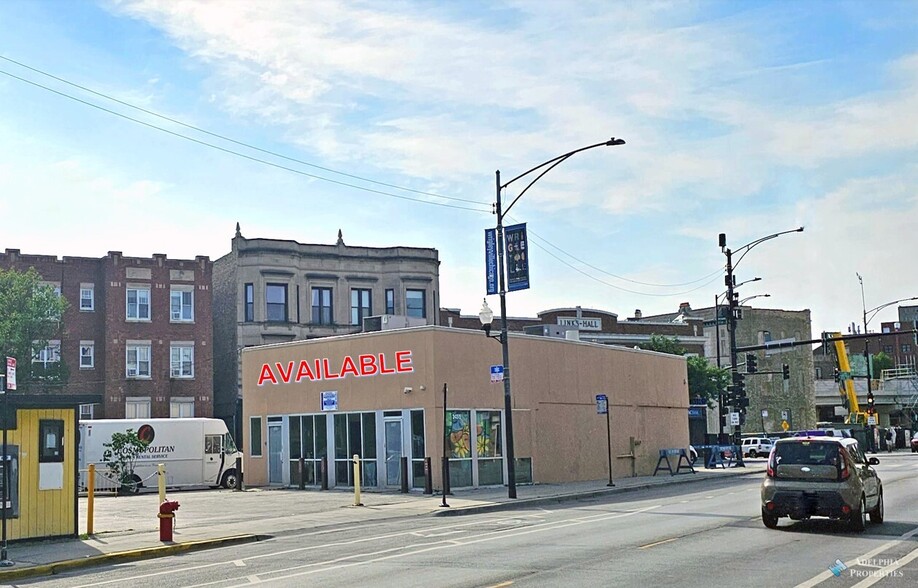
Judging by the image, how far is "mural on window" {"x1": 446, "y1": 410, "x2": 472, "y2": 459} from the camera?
32625 millimetres

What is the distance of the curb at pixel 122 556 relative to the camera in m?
15.9

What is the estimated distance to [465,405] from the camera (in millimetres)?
33438

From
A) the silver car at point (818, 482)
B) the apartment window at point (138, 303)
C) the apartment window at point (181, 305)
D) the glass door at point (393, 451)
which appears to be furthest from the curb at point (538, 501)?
the apartment window at point (138, 303)

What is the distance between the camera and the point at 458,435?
108 ft

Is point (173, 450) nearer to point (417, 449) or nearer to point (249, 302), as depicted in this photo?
point (417, 449)

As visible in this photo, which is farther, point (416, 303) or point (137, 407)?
point (416, 303)

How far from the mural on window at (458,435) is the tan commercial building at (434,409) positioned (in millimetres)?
41

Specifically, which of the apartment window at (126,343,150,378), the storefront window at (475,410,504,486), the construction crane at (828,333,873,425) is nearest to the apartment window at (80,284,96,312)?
the apartment window at (126,343,150,378)

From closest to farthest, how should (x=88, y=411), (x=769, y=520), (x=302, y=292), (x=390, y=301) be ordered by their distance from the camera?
(x=769, y=520) → (x=88, y=411) → (x=302, y=292) → (x=390, y=301)

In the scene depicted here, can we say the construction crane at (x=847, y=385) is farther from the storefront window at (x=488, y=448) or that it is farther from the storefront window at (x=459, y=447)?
the storefront window at (x=459, y=447)

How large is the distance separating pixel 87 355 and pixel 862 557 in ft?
158

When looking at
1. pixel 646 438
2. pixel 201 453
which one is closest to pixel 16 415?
pixel 201 453

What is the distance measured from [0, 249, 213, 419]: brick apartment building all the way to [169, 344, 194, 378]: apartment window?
6 cm

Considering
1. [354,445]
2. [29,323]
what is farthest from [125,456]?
[29,323]
